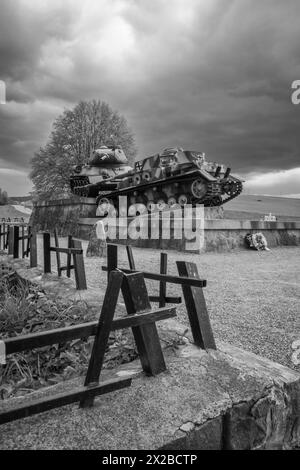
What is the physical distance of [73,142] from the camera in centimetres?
2878

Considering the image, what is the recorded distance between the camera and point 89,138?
28.8 meters

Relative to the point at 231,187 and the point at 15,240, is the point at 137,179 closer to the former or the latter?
the point at 231,187

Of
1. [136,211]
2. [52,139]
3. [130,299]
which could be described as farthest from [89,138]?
[130,299]

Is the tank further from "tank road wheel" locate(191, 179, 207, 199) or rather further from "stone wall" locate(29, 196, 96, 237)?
"stone wall" locate(29, 196, 96, 237)

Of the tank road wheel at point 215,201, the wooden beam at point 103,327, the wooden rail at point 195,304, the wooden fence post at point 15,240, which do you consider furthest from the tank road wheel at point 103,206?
the wooden beam at point 103,327

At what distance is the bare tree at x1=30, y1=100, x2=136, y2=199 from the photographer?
1101 inches

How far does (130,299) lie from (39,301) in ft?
6.73

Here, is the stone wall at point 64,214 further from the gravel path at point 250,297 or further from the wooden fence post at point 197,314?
the wooden fence post at point 197,314

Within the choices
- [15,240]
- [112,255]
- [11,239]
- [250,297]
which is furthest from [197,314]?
[11,239]

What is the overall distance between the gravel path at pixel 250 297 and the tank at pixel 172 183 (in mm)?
4693

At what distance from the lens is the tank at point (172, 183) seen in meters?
12.4

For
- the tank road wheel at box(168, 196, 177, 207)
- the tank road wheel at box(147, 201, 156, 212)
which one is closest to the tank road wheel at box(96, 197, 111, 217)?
the tank road wheel at box(147, 201, 156, 212)

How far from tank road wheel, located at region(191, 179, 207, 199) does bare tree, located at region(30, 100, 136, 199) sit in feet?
56.5

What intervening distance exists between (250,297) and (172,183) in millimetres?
9230
